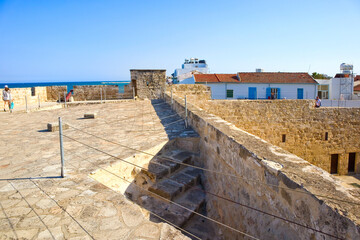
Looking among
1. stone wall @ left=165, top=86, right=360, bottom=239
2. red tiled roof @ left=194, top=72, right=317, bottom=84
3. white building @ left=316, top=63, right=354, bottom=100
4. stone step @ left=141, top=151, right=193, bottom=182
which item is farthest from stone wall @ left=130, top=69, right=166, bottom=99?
→ white building @ left=316, top=63, right=354, bottom=100

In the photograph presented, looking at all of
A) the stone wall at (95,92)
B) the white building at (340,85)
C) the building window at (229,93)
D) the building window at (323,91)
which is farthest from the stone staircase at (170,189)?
the building window at (323,91)

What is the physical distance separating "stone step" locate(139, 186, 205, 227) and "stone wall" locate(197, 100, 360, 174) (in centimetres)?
680

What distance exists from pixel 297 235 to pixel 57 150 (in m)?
4.33

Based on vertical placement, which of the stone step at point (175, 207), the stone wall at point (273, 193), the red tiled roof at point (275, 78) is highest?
the red tiled roof at point (275, 78)

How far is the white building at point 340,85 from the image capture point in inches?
1090

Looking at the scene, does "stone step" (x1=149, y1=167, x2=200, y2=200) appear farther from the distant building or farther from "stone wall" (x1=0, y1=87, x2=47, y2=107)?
the distant building

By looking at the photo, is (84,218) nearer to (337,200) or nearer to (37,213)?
(37,213)

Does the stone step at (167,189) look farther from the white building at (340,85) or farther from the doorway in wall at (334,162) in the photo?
the white building at (340,85)

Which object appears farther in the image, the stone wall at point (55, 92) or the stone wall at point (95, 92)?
the stone wall at point (55, 92)

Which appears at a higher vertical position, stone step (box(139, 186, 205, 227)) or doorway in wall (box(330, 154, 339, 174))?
stone step (box(139, 186, 205, 227))

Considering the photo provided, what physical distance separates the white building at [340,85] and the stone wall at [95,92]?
2400cm

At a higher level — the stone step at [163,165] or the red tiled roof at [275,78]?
the red tiled roof at [275,78]

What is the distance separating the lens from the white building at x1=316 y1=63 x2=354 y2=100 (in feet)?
90.8

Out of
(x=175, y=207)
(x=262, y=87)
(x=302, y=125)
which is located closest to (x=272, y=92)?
(x=262, y=87)
